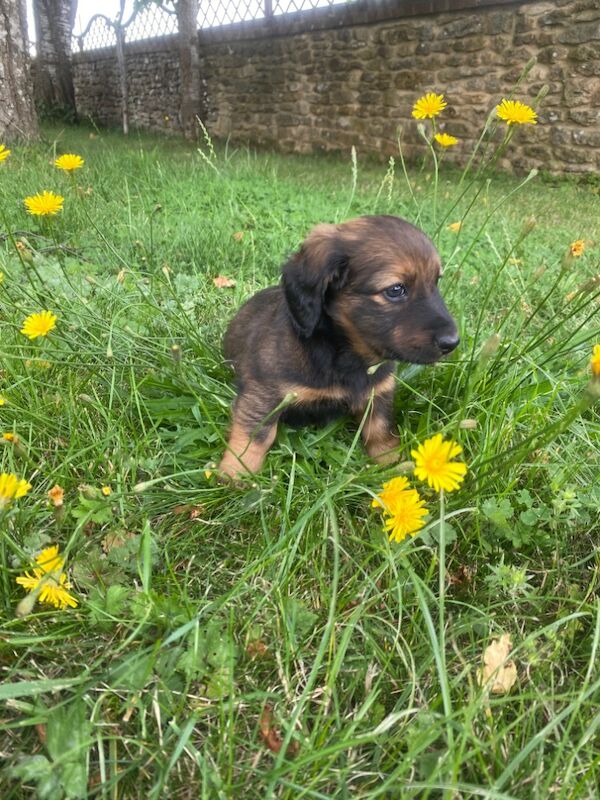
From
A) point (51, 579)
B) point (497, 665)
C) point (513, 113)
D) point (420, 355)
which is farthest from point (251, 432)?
point (513, 113)

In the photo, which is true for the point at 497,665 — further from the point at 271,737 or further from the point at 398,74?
the point at 398,74

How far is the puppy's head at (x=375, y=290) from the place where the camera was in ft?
6.55

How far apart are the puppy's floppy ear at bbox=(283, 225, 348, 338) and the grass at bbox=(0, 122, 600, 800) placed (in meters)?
0.44

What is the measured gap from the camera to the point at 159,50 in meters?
14.1

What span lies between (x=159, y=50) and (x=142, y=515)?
15.3 meters

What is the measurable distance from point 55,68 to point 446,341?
1760cm

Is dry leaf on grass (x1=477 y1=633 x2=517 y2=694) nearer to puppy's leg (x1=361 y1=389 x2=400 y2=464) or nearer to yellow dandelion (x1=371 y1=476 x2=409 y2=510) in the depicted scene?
yellow dandelion (x1=371 y1=476 x2=409 y2=510)

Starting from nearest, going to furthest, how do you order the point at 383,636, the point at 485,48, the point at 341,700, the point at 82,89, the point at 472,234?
1. the point at 341,700
2. the point at 383,636
3. the point at 472,234
4. the point at 485,48
5. the point at 82,89

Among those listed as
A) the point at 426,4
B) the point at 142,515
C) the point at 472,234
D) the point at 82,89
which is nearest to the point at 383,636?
the point at 142,515

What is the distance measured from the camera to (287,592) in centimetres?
153

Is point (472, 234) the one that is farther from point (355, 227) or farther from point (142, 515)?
point (142, 515)

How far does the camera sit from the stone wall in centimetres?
751

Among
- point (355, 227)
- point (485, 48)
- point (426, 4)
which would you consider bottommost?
point (355, 227)

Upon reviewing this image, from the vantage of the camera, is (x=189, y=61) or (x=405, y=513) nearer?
(x=405, y=513)
